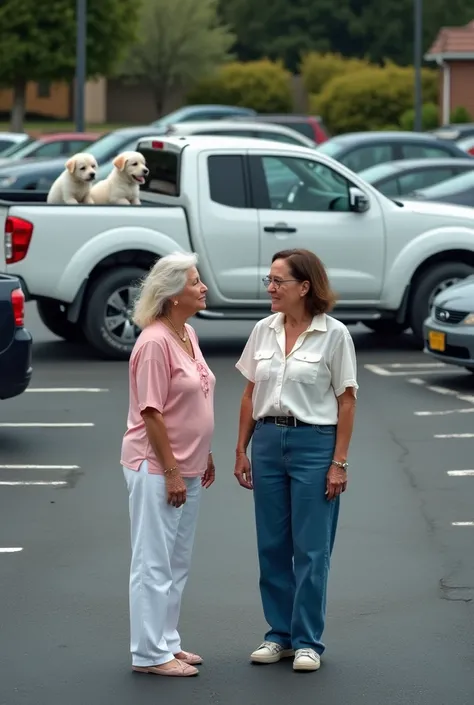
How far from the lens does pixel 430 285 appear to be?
1539 centimetres

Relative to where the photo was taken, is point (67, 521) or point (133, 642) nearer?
point (133, 642)

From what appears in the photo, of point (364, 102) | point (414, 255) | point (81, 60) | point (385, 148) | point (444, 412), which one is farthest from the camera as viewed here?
point (364, 102)

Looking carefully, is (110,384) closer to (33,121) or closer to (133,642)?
(133,642)

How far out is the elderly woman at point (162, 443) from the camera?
235 inches

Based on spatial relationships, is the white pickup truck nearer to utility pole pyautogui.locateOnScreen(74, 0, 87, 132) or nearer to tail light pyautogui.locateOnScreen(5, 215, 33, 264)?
tail light pyautogui.locateOnScreen(5, 215, 33, 264)

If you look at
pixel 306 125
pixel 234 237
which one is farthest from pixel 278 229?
pixel 306 125

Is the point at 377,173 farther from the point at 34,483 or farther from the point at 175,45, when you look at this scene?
the point at 175,45

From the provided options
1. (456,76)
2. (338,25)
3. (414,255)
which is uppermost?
(338,25)

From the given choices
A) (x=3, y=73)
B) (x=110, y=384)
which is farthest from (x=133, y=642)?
(x=3, y=73)

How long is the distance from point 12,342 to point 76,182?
4.75 metres

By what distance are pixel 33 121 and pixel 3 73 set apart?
21.4 metres

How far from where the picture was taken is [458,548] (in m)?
8.15

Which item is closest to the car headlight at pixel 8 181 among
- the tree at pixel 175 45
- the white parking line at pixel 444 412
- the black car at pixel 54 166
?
the black car at pixel 54 166

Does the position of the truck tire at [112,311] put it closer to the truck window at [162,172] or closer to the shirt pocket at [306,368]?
the truck window at [162,172]
